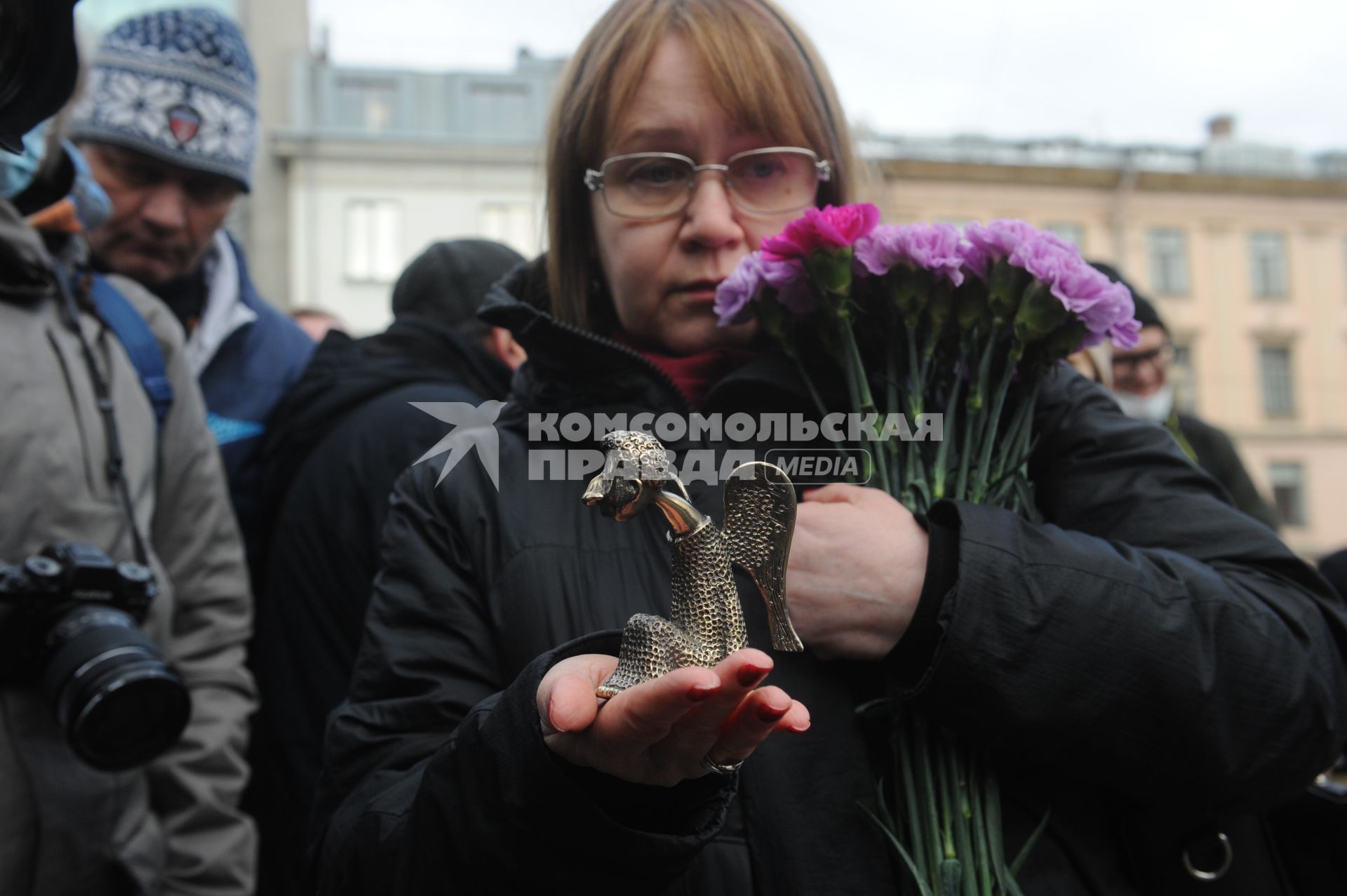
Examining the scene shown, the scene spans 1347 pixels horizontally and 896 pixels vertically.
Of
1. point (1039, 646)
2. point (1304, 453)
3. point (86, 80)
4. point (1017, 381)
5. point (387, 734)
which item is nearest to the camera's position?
point (1039, 646)

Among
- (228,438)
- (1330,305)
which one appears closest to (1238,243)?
(1330,305)

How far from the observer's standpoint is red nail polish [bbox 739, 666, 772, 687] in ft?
2.78

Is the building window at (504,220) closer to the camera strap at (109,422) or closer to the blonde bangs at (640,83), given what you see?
the camera strap at (109,422)

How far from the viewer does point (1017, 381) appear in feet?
4.77

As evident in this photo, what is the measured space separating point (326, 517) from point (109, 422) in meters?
0.43

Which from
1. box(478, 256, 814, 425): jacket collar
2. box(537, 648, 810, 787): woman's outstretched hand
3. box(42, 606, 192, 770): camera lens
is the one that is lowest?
box(42, 606, 192, 770): camera lens

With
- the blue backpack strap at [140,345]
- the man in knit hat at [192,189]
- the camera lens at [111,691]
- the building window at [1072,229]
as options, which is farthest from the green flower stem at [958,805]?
the building window at [1072,229]

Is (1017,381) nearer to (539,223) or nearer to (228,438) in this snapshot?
(539,223)

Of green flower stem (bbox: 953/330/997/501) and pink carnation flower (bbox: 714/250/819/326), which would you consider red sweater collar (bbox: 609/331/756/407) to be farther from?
green flower stem (bbox: 953/330/997/501)

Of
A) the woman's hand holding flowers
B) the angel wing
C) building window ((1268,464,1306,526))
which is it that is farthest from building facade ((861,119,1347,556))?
the angel wing

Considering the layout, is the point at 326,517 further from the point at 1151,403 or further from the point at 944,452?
the point at 1151,403

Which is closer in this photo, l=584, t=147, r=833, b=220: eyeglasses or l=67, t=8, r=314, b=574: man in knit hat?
l=584, t=147, r=833, b=220: eyeglasses

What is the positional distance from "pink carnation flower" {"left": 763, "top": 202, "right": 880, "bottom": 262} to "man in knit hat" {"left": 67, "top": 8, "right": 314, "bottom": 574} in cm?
174

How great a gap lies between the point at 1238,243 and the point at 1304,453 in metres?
4.55
